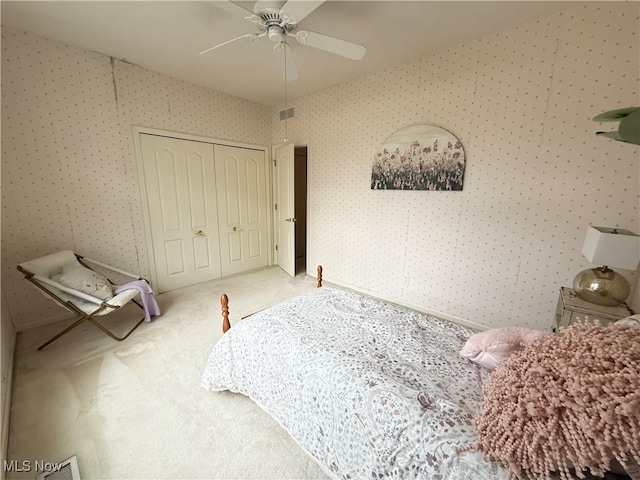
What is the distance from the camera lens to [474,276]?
2.48 metres

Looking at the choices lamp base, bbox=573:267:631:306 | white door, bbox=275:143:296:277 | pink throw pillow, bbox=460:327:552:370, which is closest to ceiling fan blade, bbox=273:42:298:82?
white door, bbox=275:143:296:277

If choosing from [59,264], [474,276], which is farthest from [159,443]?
[474,276]

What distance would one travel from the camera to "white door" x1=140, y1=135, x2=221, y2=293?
3.06 metres

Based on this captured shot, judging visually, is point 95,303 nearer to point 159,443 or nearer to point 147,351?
point 147,351

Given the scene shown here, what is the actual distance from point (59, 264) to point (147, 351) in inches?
45.1

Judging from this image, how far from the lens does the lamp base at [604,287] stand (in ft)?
5.22

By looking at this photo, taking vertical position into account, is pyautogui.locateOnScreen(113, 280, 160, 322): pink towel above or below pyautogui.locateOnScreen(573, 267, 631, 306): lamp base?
below

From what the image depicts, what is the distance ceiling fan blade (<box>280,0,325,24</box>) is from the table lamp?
2.11 metres

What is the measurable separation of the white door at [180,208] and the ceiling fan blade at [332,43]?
2191mm

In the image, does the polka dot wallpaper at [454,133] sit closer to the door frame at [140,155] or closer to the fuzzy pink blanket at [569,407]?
the door frame at [140,155]

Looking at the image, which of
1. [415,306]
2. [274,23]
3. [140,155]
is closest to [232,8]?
[274,23]

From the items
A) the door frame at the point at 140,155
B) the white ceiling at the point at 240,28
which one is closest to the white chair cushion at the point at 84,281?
the door frame at the point at 140,155
